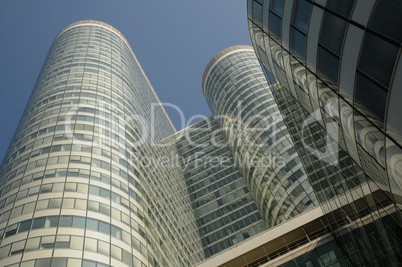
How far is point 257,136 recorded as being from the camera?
68.8 meters

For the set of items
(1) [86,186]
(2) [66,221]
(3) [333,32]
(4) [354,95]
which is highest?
(1) [86,186]

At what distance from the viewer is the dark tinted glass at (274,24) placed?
21947mm

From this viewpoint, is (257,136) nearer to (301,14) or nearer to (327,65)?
(301,14)

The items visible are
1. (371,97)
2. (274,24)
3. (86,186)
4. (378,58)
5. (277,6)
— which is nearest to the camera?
(378,58)

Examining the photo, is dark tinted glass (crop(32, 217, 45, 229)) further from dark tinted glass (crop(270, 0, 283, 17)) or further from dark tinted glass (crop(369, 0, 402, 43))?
dark tinted glass (crop(369, 0, 402, 43))

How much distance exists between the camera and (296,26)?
18.8 meters

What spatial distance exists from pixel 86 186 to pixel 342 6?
32.5m

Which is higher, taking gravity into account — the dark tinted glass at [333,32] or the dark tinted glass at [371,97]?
the dark tinted glass at [333,32]

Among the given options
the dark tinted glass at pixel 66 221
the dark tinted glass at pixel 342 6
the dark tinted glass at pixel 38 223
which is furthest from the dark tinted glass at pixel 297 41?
the dark tinted glass at pixel 38 223

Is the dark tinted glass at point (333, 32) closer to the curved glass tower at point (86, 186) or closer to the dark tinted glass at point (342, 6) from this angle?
the dark tinted glass at point (342, 6)

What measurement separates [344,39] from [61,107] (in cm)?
4670

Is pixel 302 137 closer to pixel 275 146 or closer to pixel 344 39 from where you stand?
pixel 344 39

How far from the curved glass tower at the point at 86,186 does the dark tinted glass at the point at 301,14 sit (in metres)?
25.7

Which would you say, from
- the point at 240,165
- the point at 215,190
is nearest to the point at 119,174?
the point at 240,165
